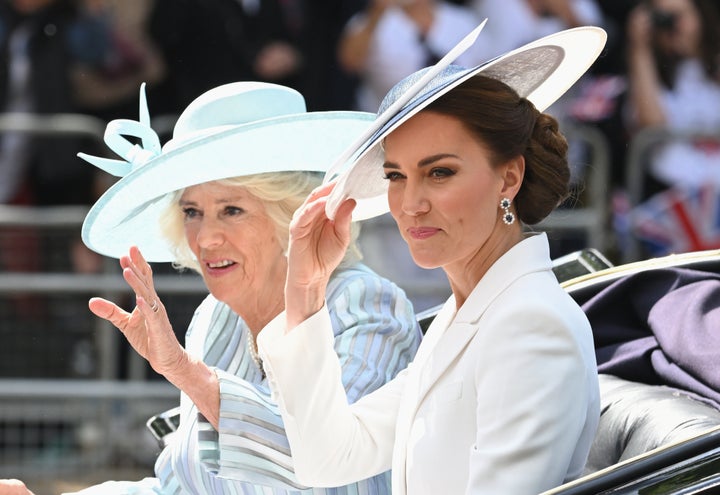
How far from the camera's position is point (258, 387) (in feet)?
9.22

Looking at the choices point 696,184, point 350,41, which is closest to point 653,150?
point 696,184

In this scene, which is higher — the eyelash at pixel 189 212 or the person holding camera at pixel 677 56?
the person holding camera at pixel 677 56

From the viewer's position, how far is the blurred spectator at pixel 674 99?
579cm

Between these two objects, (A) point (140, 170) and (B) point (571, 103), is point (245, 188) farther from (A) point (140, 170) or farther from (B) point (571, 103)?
(B) point (571, 103)

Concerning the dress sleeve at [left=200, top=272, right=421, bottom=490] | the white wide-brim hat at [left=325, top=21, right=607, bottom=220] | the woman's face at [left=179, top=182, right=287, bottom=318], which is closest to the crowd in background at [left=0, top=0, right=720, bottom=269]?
the woman's face at [left=179, top=182, right=287, bottom=318]

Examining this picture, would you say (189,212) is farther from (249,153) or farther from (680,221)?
(680,221)

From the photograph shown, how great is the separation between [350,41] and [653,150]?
1309mm

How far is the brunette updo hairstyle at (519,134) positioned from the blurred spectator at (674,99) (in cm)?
356

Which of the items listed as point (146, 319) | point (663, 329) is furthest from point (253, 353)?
point (663, 329)

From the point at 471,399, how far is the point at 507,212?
31 cm

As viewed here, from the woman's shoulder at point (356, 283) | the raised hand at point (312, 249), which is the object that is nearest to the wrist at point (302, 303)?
the raised hand at point (312, 249)

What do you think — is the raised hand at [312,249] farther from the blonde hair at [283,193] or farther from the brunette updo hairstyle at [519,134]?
the blonde hair at [283,193]

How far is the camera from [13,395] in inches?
238

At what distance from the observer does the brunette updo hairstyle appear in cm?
222
